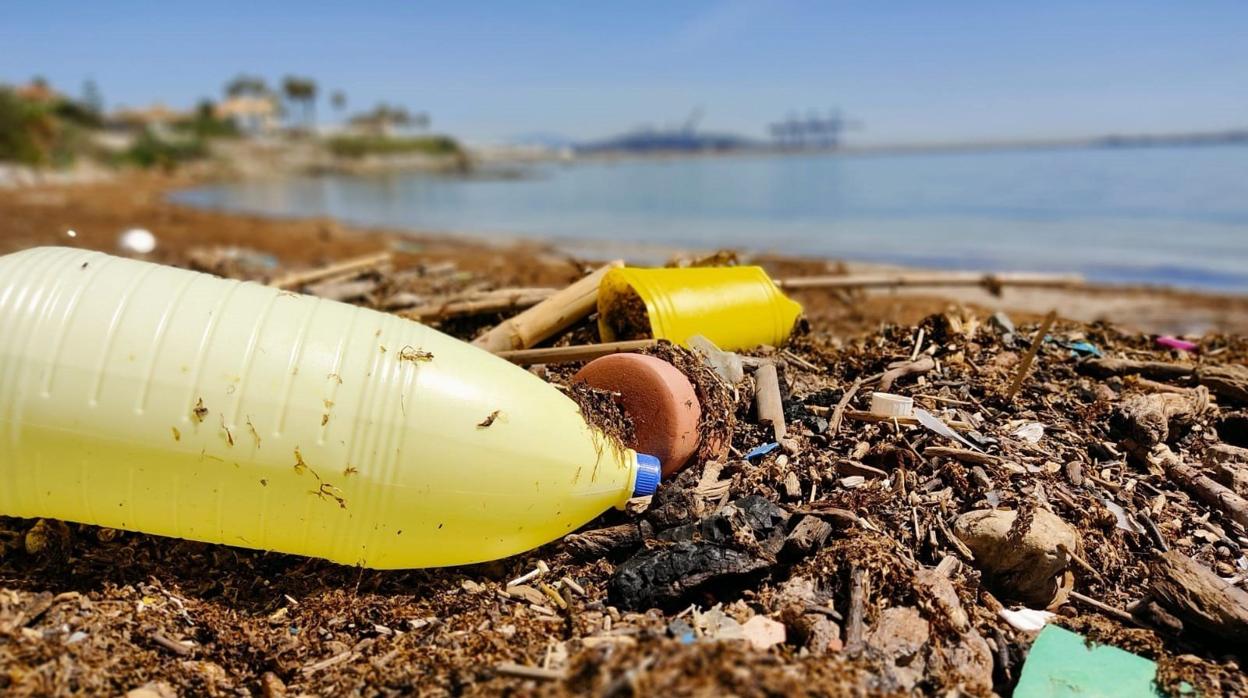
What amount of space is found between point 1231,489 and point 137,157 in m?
87.4

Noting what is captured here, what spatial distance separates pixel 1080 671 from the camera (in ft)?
8.89

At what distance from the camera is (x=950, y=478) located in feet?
11.5

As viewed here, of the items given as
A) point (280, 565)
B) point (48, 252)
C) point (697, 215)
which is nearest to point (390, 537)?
point (280, 565)

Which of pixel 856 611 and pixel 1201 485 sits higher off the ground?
pixel 1201 485

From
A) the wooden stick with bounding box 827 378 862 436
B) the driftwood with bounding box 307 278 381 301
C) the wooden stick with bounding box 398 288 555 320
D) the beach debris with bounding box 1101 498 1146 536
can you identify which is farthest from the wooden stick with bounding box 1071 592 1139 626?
the driftwood with bounding box 307 278 381 301

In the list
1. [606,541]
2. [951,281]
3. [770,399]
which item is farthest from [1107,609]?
[951,281]

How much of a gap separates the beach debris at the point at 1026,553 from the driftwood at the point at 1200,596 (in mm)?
298

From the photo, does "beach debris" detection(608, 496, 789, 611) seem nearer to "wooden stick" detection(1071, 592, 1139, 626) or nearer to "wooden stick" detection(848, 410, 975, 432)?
"wooden stick" detection(848, 410, 975, 432)

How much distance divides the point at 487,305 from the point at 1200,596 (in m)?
4.56

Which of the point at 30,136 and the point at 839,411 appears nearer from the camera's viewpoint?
the point at 839,411

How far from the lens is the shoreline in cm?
1047

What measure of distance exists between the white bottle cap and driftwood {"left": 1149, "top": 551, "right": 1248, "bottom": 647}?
1185mm

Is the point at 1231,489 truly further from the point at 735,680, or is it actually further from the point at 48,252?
the point at 48,252

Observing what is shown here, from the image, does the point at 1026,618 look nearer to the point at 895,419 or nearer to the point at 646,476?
the point at 895,419
